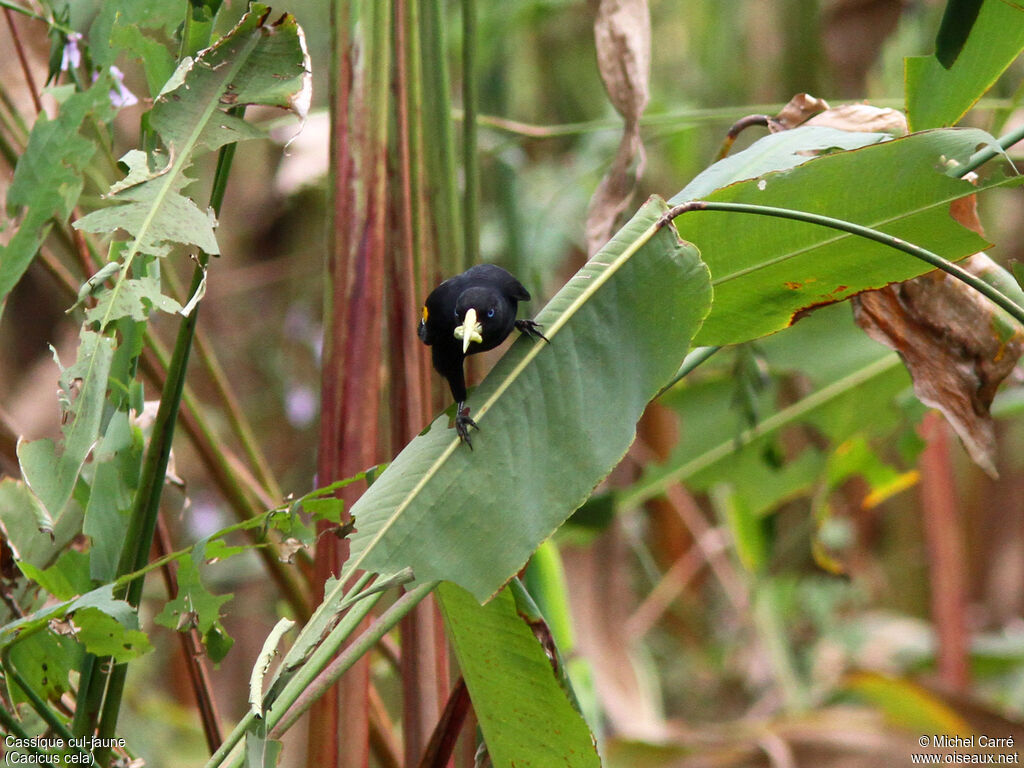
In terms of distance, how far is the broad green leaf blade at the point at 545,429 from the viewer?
2.55 feet

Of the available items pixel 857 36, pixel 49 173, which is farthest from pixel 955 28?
pixel 857 36

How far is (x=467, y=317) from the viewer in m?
0.94

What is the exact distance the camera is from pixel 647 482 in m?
2.24

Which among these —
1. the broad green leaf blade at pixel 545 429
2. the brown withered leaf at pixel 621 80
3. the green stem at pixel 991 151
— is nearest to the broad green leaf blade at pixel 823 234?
the green stem at pixel 991 151

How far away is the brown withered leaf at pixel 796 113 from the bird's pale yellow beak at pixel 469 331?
45 cm

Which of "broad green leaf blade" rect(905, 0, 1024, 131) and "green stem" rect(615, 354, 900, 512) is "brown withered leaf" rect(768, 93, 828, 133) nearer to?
"broad green leaf blade" rect(905, 0, 1024, 131)

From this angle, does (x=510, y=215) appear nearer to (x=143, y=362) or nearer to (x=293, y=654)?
(x=143, y=362)

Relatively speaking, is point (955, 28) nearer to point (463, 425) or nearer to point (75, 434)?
point (463, 425)

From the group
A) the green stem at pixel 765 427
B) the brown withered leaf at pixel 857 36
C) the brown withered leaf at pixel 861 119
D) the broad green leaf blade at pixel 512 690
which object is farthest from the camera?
the brown withered leaf at pixel 857 36

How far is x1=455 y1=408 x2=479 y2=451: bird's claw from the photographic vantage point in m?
0.83

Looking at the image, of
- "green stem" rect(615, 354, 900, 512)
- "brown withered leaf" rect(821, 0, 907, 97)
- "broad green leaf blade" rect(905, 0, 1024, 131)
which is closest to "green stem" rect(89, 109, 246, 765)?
"broad green leaf blade" rect(905, 0, 1024, 131)

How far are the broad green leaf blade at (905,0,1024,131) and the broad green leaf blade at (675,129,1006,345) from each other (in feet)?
0.53

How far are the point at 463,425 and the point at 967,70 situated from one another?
2.22 ft

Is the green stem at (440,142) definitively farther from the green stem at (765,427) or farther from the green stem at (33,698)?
the green stem at (765,427)
